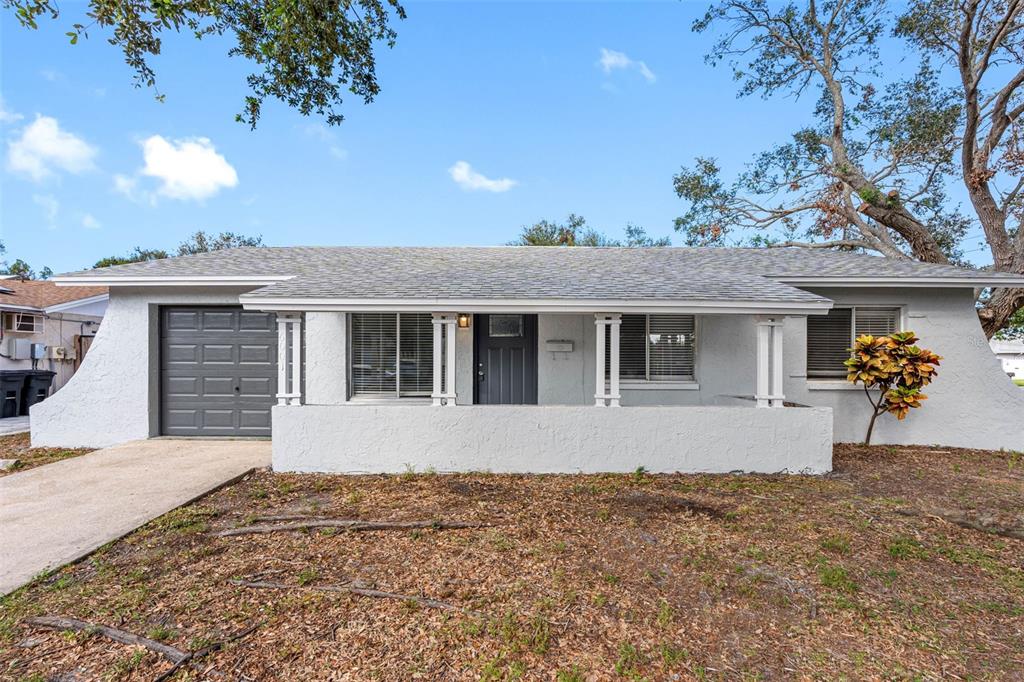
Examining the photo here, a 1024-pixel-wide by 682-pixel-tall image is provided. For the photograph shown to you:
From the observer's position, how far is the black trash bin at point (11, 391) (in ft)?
34.2

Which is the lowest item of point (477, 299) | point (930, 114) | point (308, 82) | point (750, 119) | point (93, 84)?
point (477, 299)

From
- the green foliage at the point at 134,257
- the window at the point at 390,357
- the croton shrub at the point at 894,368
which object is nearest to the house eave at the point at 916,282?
the croton shrub at the point at 894,368

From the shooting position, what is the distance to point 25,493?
16.8 feet

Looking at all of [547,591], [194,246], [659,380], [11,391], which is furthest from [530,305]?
[194,246]

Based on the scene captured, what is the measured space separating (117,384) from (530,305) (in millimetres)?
7144

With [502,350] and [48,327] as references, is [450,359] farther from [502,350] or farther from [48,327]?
[48,327]

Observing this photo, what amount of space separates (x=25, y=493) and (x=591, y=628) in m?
6.52

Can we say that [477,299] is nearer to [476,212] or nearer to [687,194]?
[687,194]

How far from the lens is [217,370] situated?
782 cm

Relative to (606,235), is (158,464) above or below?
below

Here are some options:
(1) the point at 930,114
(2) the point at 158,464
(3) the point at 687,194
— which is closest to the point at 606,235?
(3) the point at 687,194

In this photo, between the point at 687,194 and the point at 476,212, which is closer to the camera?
the point at 687,194


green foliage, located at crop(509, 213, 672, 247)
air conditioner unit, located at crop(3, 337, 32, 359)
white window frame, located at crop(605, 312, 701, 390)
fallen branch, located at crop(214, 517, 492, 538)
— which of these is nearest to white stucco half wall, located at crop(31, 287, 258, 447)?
fallen branch, located at crop(214, 517, 492, 538)

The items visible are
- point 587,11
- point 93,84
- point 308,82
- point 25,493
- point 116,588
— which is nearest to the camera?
point 116,588
